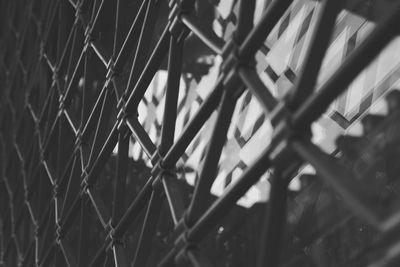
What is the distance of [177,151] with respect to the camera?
621 centimetres

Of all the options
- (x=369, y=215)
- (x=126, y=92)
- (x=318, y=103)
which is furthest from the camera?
(x=126, y=92)

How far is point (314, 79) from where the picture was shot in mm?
3752

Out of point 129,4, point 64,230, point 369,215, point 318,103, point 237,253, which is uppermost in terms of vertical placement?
Result: point 129,4

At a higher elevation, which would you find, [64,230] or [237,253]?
[64,230]

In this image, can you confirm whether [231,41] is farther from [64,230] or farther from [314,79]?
[64,230]

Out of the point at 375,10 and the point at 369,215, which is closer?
the point at 369,215

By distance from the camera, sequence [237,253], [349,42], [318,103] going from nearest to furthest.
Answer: [318,103] → [349,42] → [237,253]

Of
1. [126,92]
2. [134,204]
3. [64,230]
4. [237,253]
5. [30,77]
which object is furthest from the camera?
[30,77]

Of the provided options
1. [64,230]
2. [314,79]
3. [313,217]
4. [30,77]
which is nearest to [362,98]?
[313,217]

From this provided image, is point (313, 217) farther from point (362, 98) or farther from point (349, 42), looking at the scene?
point (349, 42)

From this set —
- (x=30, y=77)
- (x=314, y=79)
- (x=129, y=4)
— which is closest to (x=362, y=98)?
(x=314, y=79)

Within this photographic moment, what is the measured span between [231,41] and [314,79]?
1.27m

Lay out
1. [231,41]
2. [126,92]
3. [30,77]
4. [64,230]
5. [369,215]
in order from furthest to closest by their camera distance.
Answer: [30,77] → [64,230] → [126,92] → [231,41] → [369,215]

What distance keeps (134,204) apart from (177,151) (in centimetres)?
121
